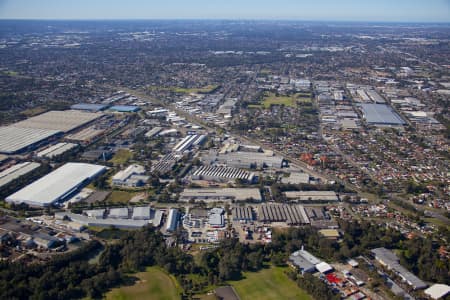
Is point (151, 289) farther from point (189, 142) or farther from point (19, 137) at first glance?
point (19, 137)

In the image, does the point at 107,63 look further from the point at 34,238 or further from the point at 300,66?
the point at 34,238

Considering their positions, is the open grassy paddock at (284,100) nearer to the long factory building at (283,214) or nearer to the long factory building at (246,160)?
the long factory building at (246,160)

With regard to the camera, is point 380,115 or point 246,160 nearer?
point 246,160

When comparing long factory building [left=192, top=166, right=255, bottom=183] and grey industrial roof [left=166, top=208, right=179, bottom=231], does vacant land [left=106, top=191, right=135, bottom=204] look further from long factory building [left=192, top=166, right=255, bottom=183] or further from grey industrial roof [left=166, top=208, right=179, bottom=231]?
long factory building [left=192, top=166, right=255, bottom=183]

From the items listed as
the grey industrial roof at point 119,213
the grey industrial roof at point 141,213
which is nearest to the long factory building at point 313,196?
the grey industrial roof at point 141,213

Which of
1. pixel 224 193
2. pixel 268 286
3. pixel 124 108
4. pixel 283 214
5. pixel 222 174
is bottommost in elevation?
pixel 268 286

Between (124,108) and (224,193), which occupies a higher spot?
(124,108)

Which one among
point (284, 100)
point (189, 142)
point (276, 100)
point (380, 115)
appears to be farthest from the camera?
point (276, 100)

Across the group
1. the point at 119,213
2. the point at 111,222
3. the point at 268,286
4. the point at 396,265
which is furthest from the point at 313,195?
the point at 111,222
